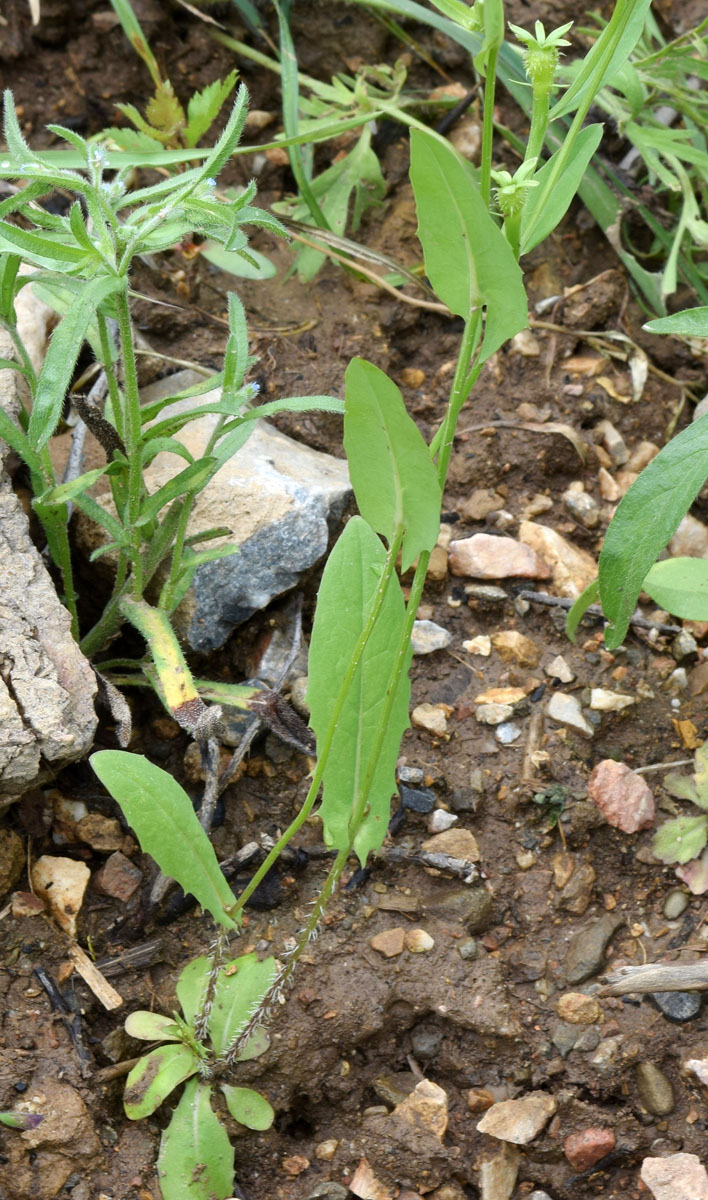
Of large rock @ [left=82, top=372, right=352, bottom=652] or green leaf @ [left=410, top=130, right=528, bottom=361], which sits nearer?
green leaf @ [left=410, top=130, right=528, bottom=361]

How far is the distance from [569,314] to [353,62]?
99 cm

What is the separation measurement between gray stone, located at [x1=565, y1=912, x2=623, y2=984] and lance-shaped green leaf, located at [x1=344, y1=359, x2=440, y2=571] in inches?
35.8

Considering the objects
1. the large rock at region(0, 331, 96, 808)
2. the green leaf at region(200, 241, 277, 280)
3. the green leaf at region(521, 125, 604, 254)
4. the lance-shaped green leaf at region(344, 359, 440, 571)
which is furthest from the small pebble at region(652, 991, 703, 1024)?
the green leaf at region(200, 241, 277, 280)

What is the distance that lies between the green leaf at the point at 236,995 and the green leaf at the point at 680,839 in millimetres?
793

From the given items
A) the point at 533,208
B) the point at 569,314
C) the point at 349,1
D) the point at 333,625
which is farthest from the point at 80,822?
the point at 349,1

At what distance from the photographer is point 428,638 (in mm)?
2311

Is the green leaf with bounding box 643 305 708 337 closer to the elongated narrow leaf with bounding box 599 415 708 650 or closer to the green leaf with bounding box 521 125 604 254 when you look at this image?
the elongated narrow leaf with bounding box 599 415 708 650

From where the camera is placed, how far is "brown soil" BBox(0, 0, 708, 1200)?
1811 mm

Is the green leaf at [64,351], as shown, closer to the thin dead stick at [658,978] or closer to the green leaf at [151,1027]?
the green leaf at [151,1027]

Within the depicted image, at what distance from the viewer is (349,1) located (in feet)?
9.25

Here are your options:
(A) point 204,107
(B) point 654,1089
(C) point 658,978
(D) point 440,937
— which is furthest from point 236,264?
(B) point 654,1089

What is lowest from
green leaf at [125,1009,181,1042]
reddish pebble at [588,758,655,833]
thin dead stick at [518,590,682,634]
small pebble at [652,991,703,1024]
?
green leaf at [125,1009,181,1042]

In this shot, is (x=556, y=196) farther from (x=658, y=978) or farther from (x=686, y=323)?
(x=658, y=978)

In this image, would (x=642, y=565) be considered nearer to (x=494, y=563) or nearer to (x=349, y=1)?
(x=494, y=563)
